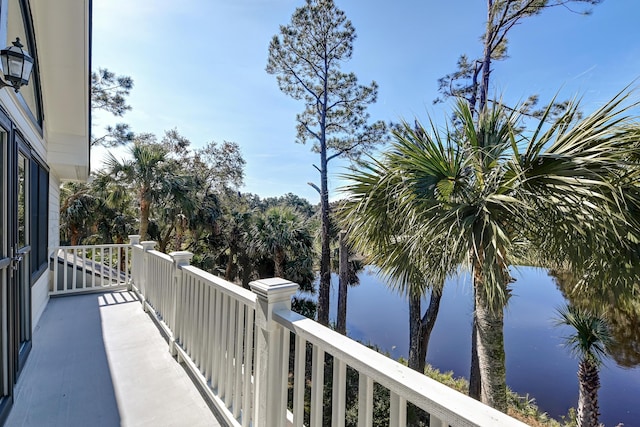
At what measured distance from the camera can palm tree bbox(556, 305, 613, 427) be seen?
5.37 meters

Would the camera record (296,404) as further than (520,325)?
No

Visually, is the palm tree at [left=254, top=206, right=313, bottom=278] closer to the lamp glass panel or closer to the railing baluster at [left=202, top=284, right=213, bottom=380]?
the lamp glass panel

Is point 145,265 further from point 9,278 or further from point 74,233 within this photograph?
point 74,233

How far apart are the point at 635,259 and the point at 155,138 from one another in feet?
66.5

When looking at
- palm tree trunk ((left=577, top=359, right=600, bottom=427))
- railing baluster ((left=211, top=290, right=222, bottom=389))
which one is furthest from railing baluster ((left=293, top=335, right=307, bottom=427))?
palm tree trunk ((left=577, top=359, right=600, bottom=427))

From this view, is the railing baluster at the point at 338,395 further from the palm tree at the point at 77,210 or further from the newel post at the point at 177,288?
the palm tree at the point at 77,210

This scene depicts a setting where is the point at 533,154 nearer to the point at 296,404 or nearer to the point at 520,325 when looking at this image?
the point at 296,404

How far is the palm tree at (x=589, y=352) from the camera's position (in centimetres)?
537

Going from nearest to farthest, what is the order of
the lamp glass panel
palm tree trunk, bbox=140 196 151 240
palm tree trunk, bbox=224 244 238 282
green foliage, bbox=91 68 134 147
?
the lamp glass panel, palm tree trunk, bbox=140 196 151 240, green foliage, bbox=91 68 134 147, palm tree trunk, bbox=224 244 238 282

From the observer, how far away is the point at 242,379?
6.47 feet

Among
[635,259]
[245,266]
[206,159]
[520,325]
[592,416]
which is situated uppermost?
[206,159]

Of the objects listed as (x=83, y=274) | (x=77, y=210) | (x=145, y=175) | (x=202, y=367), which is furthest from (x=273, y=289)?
(x=77, y=210)

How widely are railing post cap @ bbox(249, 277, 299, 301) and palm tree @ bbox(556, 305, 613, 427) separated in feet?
21.7

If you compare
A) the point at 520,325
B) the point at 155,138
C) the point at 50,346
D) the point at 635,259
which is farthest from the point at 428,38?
the point at 155,138
